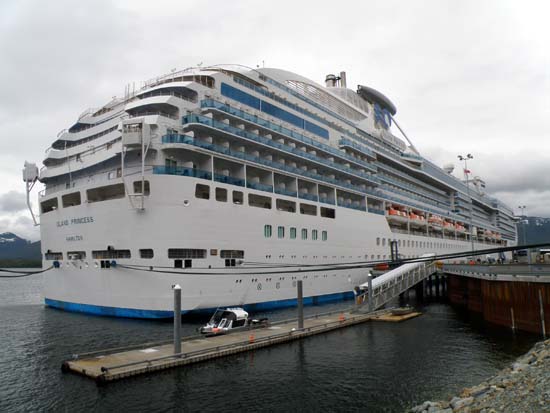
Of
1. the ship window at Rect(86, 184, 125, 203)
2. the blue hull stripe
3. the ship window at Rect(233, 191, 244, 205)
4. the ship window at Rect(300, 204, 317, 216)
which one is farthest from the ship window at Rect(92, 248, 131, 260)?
the ship window at Rect(300, 204, 317, 216)

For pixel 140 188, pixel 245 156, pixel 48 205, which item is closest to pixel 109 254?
pixel 140 188

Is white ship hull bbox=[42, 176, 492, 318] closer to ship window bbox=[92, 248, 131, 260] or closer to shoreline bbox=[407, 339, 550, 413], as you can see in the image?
ship window bbox=[92, 248, 131, 260]

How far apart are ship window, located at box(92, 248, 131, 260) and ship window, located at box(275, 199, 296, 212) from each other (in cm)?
1337

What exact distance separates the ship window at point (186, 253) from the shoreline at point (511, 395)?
16.8 metres

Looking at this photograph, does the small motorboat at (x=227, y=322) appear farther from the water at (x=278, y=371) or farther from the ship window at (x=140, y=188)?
the ship window at (x=140, y=188)

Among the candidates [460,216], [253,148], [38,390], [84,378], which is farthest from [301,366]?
[460,216]

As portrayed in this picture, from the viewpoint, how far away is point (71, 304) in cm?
3138

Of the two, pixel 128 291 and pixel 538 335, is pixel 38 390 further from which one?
pixel 538 335

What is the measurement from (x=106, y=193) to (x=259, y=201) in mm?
11432

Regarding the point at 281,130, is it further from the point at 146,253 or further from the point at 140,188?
the point at 146,253

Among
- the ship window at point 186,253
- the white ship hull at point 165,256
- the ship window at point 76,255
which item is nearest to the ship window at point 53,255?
the white ship hull at point 165,256

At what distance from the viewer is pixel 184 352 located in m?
19.0

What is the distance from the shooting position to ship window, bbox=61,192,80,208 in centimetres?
3172

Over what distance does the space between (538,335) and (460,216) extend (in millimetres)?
58792
